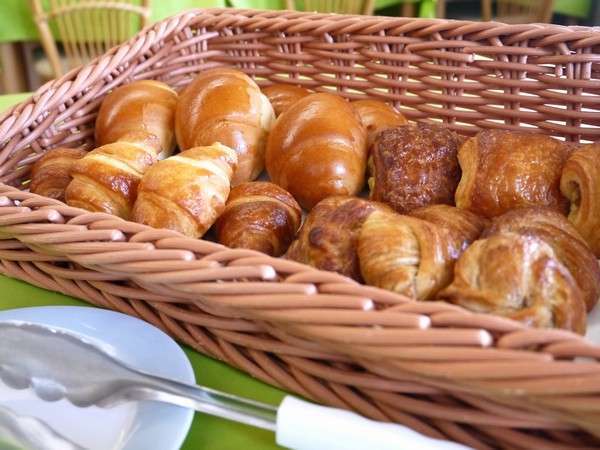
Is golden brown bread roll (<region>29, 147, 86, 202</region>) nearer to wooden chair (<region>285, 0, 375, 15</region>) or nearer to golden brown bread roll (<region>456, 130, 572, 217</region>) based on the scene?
golden brown bread roll (<region>456, 130, 572, 217</region>)

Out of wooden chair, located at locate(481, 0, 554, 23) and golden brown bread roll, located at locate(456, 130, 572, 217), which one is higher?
golden brown bread roll, located at locate(456, 130, 572, 217)

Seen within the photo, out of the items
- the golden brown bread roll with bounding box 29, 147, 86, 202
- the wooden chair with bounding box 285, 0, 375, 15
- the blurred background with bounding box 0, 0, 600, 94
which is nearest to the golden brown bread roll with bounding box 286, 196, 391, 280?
the golden brown bread roll with bounding box 29, 147, 86, 202

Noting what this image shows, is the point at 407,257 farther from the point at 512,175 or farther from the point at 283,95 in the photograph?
the point at 283,95

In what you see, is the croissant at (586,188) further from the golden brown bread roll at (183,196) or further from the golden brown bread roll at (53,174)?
the golden brown bread roll at (53,174)

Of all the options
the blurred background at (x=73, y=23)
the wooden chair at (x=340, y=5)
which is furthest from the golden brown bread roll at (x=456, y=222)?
the wooden chair at (x=340, y=5)

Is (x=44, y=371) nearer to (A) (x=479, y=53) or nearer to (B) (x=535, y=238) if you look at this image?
(B) (x=535, y=238)
